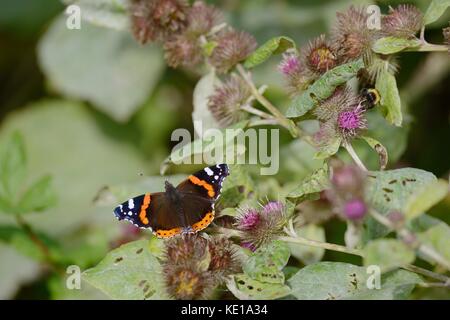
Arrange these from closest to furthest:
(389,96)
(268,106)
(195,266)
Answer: (195,266), (389,96), (268,106)

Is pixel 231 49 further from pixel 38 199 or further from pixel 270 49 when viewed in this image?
pixel 38 199

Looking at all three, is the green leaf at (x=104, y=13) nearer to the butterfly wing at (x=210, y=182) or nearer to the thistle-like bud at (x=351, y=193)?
the butterfly wing at (x=210, y=182)

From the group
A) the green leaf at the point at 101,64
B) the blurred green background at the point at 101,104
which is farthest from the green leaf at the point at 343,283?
the green leaf at the point at 101,64

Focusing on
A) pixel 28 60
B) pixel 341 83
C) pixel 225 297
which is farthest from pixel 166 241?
pixel 28 60

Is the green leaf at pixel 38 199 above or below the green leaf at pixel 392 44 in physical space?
below

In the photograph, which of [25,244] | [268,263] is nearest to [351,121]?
[268,263]
